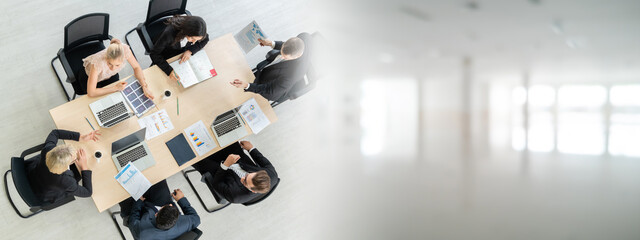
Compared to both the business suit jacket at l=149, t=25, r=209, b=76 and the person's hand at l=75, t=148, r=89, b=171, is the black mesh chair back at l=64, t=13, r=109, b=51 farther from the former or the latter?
the person's hand at l=75, t=148, r=89, b=171

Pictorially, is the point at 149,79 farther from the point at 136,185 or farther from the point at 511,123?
the point at 511,123

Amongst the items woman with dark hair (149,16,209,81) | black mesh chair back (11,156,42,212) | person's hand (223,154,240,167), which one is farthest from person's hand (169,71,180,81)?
black mesh chair back (11,156,42,212)

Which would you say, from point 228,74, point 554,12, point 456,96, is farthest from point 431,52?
point 228,74

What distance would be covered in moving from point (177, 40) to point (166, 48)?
114 mm

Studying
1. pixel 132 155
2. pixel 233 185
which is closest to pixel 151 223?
Answer: pixel 132 155

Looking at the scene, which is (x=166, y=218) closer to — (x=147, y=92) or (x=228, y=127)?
(x=228, y=127)

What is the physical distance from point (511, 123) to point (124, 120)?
2.51 metres

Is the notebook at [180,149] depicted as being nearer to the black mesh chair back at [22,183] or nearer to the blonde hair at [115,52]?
the blonde hair at [115,52]

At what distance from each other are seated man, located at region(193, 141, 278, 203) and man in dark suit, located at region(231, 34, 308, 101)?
18.4 inches

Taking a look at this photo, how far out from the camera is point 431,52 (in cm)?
45

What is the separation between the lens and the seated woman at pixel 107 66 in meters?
2.36

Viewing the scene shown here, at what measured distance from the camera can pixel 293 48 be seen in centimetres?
255

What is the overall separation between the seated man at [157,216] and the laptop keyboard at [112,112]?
2.02ft

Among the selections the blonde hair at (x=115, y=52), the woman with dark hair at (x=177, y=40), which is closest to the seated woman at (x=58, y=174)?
the blonde hair at (x=115, y=52)
